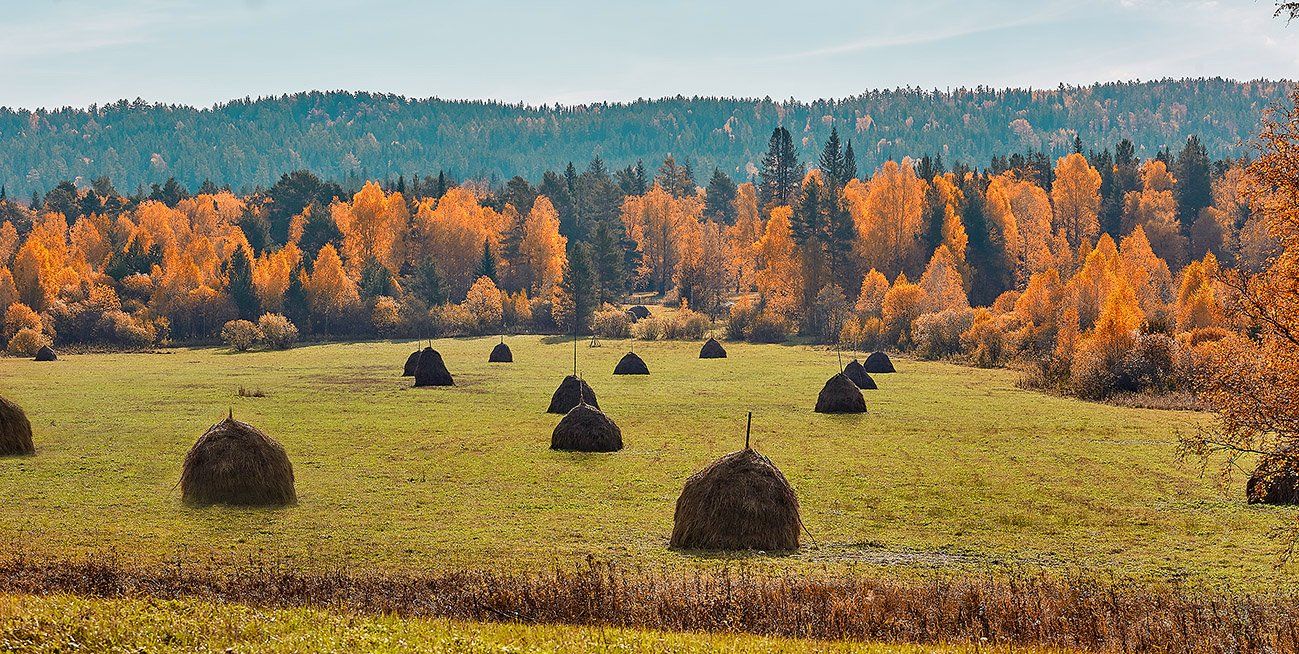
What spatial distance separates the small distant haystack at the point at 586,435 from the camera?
36.5 meters

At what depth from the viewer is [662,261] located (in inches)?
5930

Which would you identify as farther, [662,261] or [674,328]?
[662,261]

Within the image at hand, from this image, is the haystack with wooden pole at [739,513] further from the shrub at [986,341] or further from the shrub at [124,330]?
the shrub at [124,330]

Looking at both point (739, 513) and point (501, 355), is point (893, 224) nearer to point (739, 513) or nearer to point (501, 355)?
point (501, 355)

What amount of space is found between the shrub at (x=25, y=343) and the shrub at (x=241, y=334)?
14.1m

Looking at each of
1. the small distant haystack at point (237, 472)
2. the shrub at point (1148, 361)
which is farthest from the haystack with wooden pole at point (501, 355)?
the small distant haystack at point (237, 472)

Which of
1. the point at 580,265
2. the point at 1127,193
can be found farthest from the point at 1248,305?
the point at 1127,193

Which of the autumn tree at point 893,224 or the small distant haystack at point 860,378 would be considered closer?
the small distant haystack at point 860,378

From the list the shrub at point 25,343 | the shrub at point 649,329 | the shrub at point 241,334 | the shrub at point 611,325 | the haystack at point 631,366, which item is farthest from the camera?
the shrub at point 611,325

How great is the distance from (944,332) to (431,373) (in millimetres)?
40996

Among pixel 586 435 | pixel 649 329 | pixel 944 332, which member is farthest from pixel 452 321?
pixel 586 435

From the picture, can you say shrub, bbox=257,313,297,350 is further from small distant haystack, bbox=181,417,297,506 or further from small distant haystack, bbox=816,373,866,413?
small distant haystack, bbox=181,417,297,506

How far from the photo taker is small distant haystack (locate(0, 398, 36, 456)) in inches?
1335

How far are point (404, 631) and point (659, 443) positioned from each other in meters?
24.7
